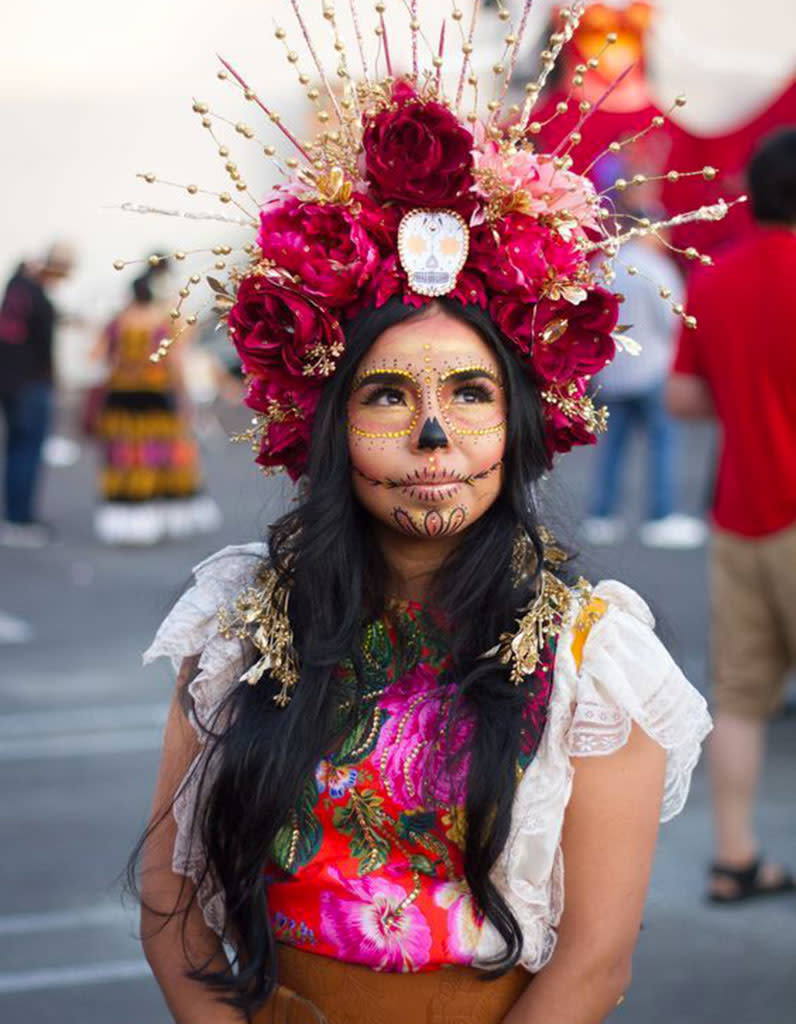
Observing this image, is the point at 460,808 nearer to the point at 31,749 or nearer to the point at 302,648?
the point at 302,648

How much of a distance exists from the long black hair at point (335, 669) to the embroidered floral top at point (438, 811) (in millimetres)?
24

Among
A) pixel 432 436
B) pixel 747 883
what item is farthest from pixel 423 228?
pixel 747 883

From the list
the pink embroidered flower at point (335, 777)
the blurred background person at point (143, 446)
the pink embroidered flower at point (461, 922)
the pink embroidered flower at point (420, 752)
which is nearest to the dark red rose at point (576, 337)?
the pink embroidered flower at point (420, 752)

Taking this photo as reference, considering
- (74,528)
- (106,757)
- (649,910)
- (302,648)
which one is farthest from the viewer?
(74,528)

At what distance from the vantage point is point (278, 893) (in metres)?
2.18

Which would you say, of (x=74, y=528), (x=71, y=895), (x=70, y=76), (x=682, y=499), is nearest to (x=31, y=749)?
(x=71, y=895)

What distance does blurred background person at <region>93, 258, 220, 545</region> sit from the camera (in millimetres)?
10859

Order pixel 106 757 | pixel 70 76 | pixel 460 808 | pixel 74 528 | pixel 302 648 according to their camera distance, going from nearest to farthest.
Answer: pixel 460 808, pixel 302 648, pixel 106 757, pixel 74 528, pixel 70 76

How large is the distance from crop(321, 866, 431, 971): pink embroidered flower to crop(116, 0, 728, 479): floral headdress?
62cm

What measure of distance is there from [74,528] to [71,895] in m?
7.02

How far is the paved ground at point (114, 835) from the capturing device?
4.20m

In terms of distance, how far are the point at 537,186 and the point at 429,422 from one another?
334mm

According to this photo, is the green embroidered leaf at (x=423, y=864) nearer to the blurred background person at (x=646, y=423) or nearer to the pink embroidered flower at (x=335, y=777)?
the pink embroidered flower at (x=335, y=777)

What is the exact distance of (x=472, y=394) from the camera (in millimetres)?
2148
